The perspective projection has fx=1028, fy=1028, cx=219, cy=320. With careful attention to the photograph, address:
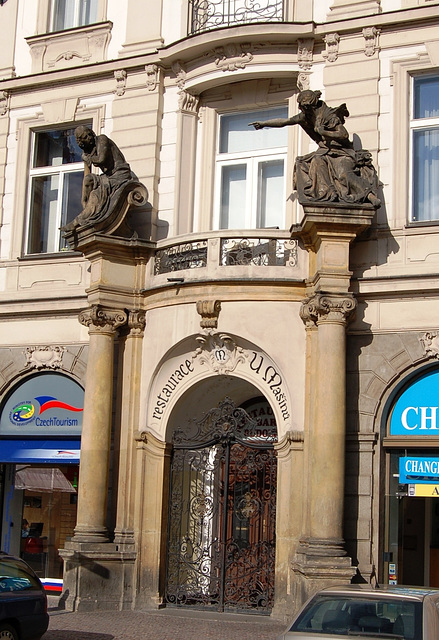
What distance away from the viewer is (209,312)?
1531cm

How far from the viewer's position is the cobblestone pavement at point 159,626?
13.0m

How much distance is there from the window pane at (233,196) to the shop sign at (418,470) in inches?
189

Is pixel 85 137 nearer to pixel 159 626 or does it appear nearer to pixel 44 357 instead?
pixel 44 357

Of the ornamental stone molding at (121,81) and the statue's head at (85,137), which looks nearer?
the statue's head at (85,137)

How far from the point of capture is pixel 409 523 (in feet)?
48.2

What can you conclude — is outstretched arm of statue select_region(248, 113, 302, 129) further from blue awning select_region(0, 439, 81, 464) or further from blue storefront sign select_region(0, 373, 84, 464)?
blue awning select_region(0, 439, 81, 464)

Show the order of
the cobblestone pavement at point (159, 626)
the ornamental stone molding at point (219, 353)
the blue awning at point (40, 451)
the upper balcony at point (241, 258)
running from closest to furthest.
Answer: the cobblestone pavement at point (159, 626) < the upper balcony at point (241, 258) < the ornamental stone molding at point (219, 353) < the blue awning at point (40, 451)

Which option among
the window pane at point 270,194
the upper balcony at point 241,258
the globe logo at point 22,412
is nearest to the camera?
the upper balcony at point 241,258

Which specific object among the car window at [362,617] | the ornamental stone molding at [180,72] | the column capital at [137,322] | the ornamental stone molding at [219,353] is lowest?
the car window at [362,617]

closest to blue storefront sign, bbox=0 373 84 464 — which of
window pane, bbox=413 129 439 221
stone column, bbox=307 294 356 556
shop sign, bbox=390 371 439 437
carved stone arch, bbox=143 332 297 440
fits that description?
carved stone arch, bbox=143 332 297 440

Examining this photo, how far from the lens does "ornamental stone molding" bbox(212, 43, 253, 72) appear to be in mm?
16234

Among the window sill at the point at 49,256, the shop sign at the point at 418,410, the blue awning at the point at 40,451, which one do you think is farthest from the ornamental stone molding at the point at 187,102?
the shop sign at the point at 418,410

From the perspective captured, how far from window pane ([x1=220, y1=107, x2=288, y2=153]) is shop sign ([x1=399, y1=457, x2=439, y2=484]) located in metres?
5.54

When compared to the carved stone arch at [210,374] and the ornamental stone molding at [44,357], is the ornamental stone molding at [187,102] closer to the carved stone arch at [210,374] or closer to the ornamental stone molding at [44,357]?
the carved stone arch at [210,374]
